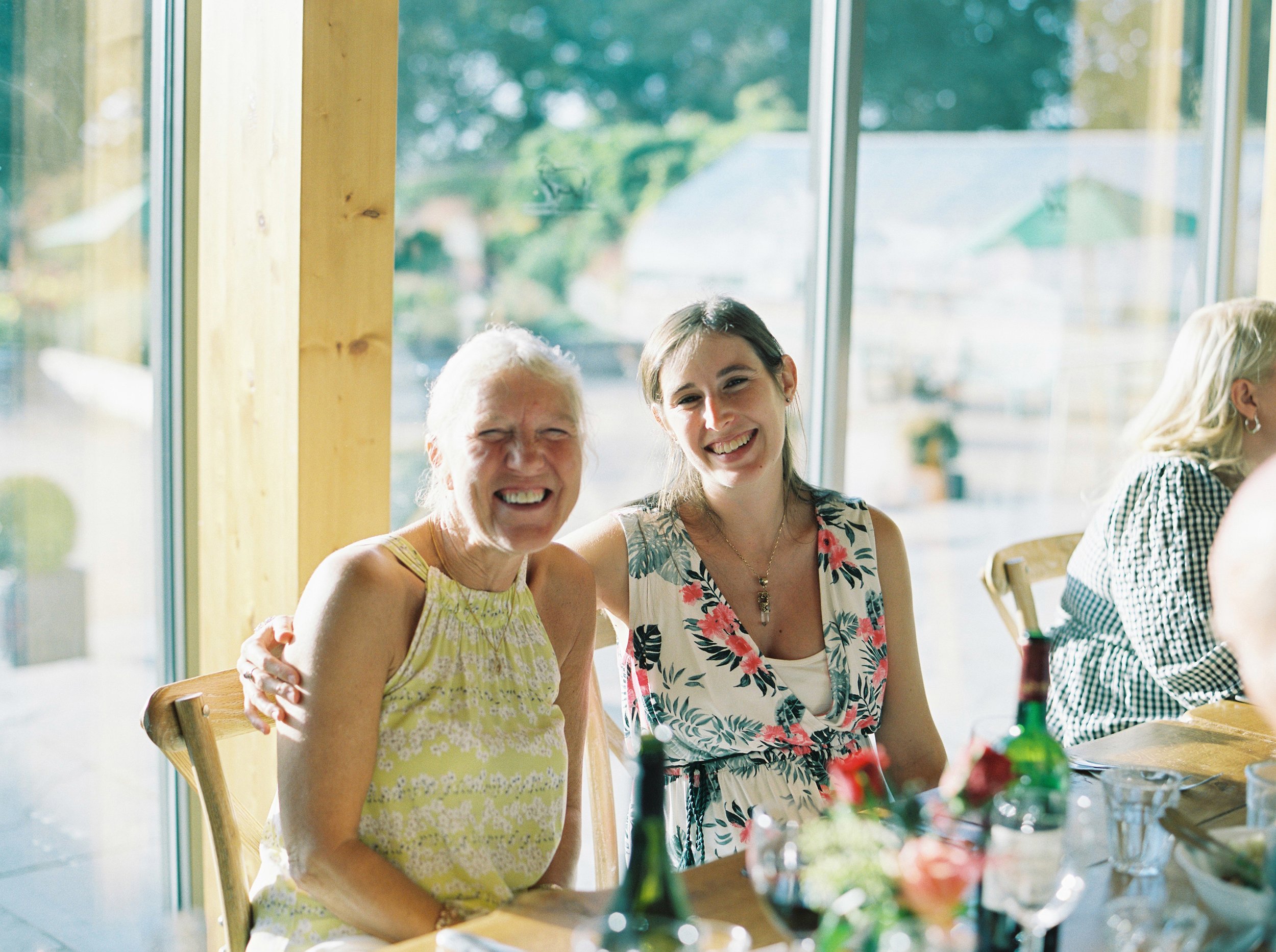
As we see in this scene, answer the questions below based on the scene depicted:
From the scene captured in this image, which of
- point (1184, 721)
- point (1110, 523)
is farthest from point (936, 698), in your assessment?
point (1184, 721)

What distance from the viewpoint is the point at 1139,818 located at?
1417mm

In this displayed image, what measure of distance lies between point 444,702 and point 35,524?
3.32 ft

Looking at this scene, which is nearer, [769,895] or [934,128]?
[769,895]

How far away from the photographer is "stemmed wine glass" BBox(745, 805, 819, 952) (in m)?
1.08

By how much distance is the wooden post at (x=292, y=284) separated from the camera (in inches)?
80.7

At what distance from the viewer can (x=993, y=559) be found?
2.61 meters

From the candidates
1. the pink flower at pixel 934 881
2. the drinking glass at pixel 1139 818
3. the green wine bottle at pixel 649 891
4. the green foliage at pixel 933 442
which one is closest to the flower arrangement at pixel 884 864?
the pink flower at pixel 934 881

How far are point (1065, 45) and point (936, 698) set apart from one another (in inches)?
87.8

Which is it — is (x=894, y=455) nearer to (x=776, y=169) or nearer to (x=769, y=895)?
(x=776, y=169)

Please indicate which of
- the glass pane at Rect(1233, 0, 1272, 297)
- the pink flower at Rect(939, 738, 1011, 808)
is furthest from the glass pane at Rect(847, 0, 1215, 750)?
the pink flower at Rect(939, 738, 1011, 808)

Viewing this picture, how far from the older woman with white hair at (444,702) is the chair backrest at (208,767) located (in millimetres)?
32

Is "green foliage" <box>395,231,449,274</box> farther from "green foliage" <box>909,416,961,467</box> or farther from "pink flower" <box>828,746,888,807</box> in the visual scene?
"green foliage" <box>909,416,961,467</box>

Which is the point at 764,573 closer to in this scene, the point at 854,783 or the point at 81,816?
the point at 854,783

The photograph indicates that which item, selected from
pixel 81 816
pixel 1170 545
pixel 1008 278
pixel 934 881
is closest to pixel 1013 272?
pixel 1008 278
